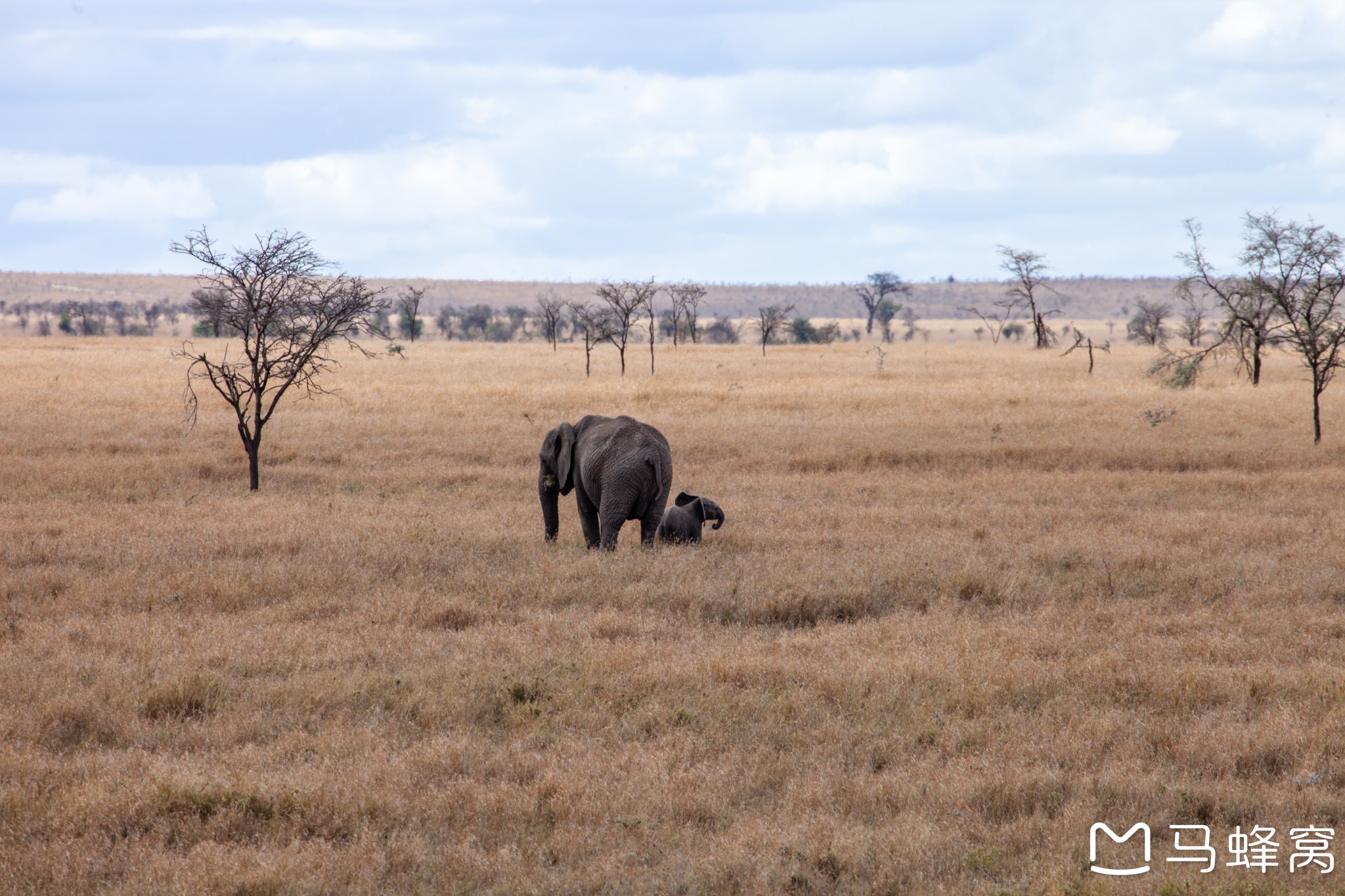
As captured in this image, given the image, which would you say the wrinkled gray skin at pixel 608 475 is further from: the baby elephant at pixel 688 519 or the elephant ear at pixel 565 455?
the baby elephant at pixel 688 519

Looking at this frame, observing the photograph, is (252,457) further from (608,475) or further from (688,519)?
(688,519)

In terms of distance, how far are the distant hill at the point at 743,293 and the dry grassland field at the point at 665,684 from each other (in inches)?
5979

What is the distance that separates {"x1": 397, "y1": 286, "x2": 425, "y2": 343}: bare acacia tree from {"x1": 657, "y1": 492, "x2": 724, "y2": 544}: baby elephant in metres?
57.5

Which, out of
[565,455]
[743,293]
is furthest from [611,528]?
[743,293]

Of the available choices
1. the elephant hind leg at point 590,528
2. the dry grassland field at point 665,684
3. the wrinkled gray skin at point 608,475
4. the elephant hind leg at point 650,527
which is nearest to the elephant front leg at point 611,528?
the wrinkled gray skin at point 608,475

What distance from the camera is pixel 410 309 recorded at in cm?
8281

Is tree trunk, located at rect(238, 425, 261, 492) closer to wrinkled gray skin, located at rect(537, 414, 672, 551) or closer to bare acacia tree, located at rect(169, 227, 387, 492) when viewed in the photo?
bare acacia tree, located at rect(169, 227, 387, 492)

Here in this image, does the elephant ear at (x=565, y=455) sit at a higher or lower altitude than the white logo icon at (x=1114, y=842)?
higher

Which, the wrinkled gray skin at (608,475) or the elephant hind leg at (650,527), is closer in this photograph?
the wrinkled gray skin at (608,475)

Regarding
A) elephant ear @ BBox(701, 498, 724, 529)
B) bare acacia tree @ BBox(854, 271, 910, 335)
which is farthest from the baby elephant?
bare acacia tree @ BBox(854, 271, 910, 335)

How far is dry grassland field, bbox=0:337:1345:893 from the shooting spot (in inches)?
206

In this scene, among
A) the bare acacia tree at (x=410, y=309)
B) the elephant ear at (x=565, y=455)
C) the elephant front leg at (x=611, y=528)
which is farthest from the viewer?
the bare acacia tree at (x=410, y=309)

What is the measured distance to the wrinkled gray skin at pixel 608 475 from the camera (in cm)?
1270

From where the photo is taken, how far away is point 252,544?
1269 centimetres
